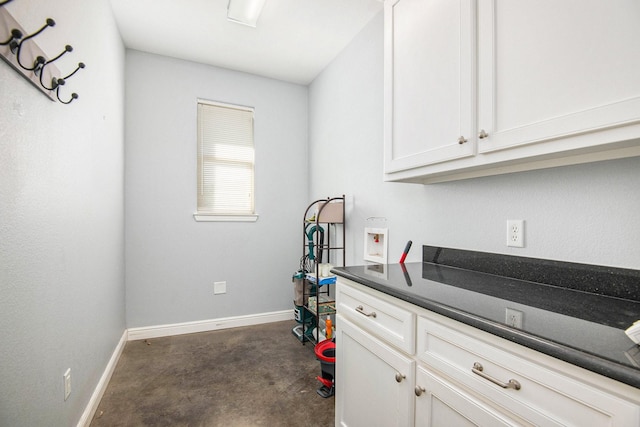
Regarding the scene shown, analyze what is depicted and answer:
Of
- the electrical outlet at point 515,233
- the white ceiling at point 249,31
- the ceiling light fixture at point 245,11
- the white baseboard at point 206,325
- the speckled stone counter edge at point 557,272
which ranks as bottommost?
the white baseboard at point 206,325

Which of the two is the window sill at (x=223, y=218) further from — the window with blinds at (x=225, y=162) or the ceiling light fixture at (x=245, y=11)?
the ceiling light fixture at (x=245, y=11)

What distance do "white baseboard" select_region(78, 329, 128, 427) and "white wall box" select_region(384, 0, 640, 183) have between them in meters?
2.16

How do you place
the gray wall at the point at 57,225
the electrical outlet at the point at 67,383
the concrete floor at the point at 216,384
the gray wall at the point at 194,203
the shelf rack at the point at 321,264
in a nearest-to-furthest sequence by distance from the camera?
the gray wall at the point at 57,225 → the electrical outlet at the point at 67,383 → the concrete floor at the point at 216,384 → the shelf rack at the point at 321,264 → the gray wall at the point at 194,203

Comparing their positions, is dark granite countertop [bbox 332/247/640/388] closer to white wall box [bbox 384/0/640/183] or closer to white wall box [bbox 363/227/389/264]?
white wall box [bbox 384/0/640/183]

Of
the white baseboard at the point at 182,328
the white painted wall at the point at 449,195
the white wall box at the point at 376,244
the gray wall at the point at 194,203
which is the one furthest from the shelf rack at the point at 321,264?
the gray wall at the point at 194,203

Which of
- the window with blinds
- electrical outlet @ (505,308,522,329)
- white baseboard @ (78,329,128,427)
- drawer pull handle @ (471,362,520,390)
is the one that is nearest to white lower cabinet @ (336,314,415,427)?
drawer pull handle @ (471,362,520,390)

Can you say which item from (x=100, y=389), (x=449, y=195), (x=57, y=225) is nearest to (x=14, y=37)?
(x=57, y=225)

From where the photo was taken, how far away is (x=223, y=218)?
3.25 meters

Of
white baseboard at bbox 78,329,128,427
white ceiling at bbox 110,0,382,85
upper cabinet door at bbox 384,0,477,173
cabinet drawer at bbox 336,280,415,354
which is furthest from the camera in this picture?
white ceiling at bbox 110,0,382,85

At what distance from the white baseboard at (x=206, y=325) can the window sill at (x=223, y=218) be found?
1026 millimetres

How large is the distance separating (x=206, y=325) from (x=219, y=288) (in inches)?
15.1

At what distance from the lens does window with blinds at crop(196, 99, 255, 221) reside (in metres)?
3.20

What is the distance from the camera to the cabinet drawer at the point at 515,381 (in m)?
0.62

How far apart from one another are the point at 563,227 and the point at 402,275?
2.17 feet
